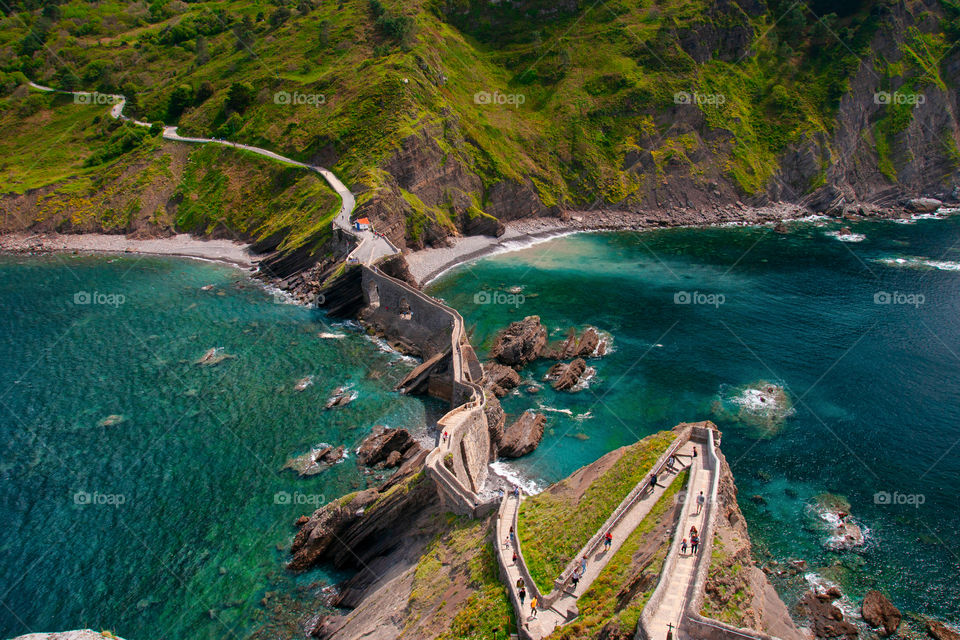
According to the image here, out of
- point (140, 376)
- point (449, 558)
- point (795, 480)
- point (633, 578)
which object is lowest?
point (140, 376)

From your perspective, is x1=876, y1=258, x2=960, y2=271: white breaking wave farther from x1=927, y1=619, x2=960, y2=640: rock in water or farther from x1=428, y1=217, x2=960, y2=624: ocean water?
x1=927, y1=619, x2=960, y2=640: rock in water

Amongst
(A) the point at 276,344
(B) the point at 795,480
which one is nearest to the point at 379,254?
(A) the point at 276,344

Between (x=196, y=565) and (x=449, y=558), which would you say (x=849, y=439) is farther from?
(x=196, y=565)

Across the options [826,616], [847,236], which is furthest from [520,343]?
[847,236]
